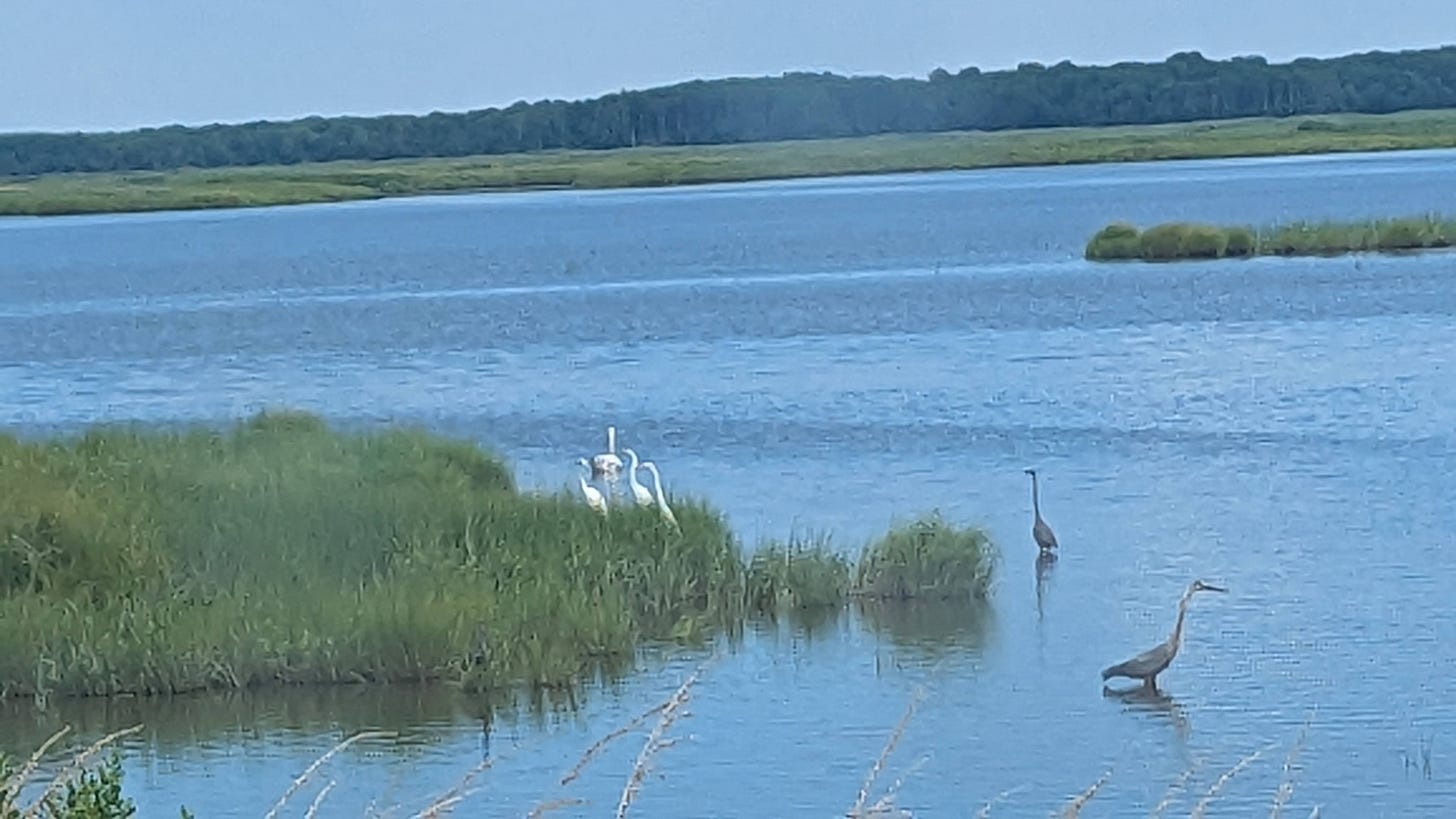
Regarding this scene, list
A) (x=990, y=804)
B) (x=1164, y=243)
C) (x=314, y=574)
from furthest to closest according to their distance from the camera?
1. (x=1164, y=243)
2. (x=314, y=574)
3. (x=990, y=804)

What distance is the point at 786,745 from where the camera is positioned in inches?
523

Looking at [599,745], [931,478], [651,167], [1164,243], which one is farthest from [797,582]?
[651,167]

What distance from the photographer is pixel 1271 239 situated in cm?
4994

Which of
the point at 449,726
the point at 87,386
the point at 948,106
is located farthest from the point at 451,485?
the point at 948,106

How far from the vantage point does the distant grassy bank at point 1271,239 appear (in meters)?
47.7

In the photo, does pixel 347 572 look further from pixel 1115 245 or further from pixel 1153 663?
pixel 1115 245

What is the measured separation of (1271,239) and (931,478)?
29043mm

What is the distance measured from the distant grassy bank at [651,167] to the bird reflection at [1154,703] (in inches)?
3551

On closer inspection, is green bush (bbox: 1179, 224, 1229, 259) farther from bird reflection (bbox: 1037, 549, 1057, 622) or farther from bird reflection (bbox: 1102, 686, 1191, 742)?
bird reflection (bbox: 1102, 686, 1191, 742)

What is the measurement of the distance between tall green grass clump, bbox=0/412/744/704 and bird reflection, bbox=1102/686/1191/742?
2.59 meters

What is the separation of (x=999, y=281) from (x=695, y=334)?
10.1 meters

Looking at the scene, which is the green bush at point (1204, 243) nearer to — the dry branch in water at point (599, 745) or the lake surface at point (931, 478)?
the lake surface at point (931, 478)

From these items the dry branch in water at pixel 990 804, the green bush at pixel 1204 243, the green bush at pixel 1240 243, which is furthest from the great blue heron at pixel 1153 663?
the green bush at pixel 1204 243

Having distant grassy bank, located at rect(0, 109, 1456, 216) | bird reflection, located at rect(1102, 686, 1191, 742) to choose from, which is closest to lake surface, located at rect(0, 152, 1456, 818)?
bird reflection, located at rect(1102, 686, 1191, 742)
